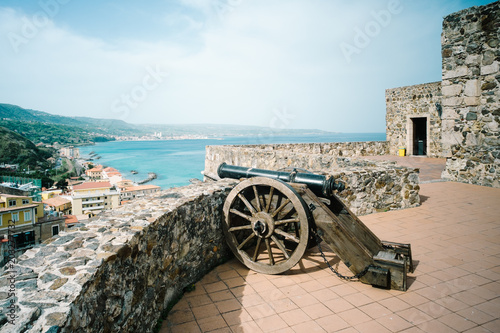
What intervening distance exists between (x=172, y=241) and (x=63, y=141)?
90.2m

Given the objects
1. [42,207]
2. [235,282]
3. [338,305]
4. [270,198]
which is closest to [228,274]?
[235,282]

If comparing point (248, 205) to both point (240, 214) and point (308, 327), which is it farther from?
point (308, 327)

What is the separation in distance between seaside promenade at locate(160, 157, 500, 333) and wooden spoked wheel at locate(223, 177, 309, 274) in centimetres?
20

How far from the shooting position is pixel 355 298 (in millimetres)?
3000

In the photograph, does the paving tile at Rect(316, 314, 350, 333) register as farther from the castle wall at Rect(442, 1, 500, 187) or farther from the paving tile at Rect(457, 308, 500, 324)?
the castle wall at Rect(442, 1, 500, 187)

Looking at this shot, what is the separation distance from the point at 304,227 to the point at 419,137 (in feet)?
51.1

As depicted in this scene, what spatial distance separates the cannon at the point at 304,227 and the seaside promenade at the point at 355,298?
17 centimetres

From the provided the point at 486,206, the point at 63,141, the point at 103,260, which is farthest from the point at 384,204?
the point at 63,141

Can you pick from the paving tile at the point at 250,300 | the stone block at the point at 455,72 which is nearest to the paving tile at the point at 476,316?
the paving tile at the point at 250,300

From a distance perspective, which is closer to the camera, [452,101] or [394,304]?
[394,304]

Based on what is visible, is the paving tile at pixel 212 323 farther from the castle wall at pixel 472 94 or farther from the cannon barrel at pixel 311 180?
the castle wall at pixel 472 94

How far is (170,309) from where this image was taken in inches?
111

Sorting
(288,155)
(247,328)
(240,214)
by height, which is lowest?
(247,328)

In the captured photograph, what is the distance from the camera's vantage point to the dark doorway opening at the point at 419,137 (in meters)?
15.0
